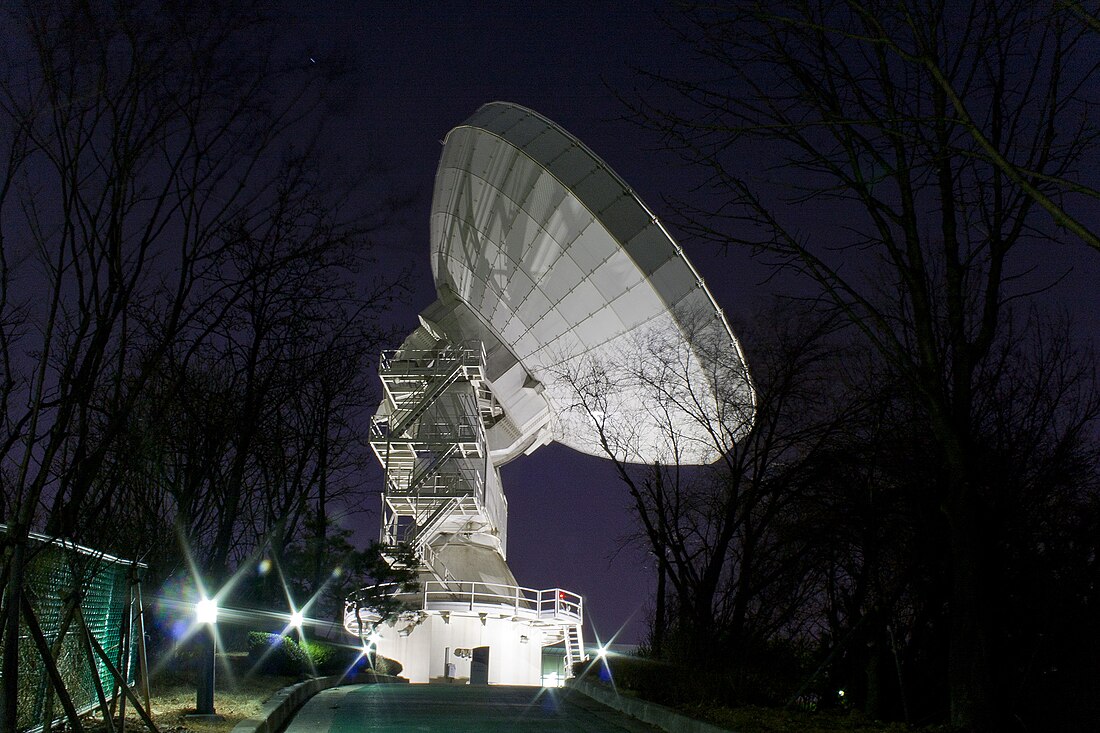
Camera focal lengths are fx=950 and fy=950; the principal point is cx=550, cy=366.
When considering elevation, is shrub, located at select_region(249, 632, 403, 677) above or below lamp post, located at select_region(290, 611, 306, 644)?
below

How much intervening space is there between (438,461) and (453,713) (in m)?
15.5

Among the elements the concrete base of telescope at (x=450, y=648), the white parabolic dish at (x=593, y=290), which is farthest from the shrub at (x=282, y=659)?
the concrete base of telescope at (x=450, y=648)

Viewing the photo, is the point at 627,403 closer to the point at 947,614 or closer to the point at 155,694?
the point at 947,614

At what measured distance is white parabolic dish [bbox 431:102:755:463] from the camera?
1931 cm

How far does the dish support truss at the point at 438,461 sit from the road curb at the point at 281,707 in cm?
924

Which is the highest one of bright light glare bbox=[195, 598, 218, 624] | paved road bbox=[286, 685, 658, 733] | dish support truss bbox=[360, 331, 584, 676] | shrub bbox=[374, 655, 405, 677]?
dish support truss bbox=[360, 331, 584, 676]

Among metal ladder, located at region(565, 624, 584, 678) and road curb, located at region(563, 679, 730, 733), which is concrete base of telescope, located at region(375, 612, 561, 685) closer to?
metal ladder, located at region(565, 624, 584, 678)

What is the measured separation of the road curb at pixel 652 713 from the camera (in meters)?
10.2

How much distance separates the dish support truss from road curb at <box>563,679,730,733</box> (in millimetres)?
11244

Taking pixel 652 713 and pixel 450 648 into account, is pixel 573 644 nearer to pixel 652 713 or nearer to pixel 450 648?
pixel 450 648

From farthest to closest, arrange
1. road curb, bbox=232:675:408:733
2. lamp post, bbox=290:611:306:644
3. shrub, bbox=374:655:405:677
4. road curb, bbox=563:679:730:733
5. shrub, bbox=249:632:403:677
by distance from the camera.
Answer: shrub, bbox=374:655:405:677, shrub, bbox=249:632:403:677, lamp post, bbox=290:611:306:644, road curb, bbox=563:679:730:733, road curb, bbox=232:675:408:733

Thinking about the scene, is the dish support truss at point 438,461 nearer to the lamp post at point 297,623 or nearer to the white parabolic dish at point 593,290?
the white parabolic dish at point 593,290

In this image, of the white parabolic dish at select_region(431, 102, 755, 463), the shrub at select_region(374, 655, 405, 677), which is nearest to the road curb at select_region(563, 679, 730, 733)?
the white parabolic dish at select_region(431, 102, 755, 463)

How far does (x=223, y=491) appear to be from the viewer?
14039 millimetres
